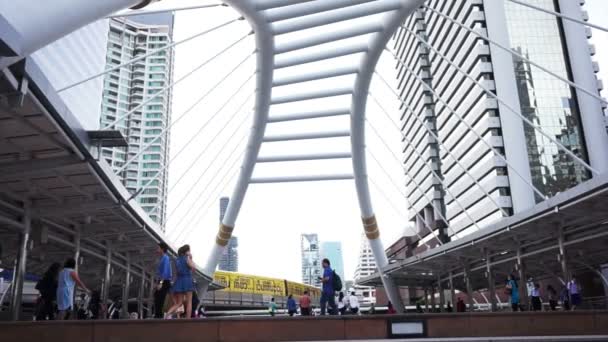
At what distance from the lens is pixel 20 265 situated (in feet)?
44.6

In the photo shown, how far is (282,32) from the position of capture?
19.3m

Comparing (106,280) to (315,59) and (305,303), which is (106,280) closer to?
(305,303)

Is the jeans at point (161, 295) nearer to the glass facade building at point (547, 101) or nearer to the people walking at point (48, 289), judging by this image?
the people walking at point (48, 289)

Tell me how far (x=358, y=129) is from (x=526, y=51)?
49.8 meters

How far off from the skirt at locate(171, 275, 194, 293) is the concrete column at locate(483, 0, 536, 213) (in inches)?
2276

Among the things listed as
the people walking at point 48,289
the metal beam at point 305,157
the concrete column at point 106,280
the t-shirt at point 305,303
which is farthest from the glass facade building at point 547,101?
the people walking at point 48,289

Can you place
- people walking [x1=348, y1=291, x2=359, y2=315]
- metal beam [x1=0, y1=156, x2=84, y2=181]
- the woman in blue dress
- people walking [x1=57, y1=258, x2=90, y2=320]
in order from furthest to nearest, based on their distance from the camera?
1. people walking [x1=348, y1=291, x2=359, y2=315]
2. people walking [x1=57, y1=258, x2=90, y2=320]
3. the woman in blue dress
4. metal beam [x1=0, y1=156, x2=84, y2=181]

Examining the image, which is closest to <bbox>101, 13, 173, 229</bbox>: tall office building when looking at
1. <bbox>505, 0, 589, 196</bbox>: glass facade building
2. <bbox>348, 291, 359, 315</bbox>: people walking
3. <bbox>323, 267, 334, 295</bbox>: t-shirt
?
<bbox>505, 0, 589, 196</bbox>: glass facade building

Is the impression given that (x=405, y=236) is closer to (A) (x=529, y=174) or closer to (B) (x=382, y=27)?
(A) (x=529, y=174)

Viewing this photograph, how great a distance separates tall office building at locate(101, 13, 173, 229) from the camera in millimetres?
92500

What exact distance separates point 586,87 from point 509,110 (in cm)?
928

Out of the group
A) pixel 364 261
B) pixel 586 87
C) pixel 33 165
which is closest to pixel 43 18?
pixel 33 165

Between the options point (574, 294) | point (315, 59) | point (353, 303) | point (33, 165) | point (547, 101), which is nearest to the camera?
Answer: point (33, 165)

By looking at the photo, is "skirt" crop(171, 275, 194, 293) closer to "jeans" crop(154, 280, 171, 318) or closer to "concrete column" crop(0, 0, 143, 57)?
"jeans" crop(154, 280, 171, 318)
